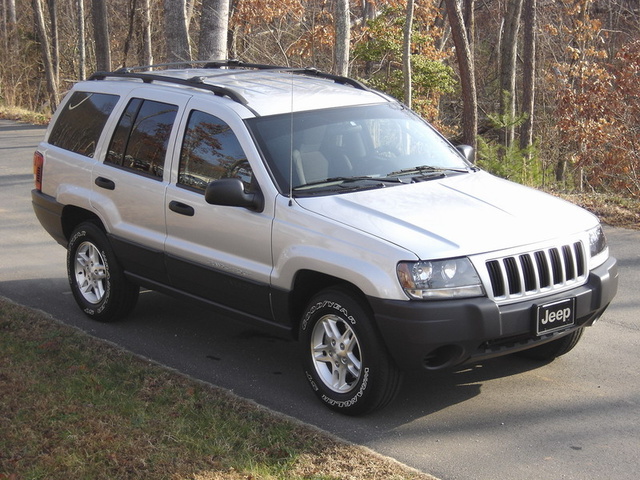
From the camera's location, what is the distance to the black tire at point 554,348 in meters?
6.09

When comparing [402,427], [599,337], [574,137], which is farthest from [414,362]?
[574,137]

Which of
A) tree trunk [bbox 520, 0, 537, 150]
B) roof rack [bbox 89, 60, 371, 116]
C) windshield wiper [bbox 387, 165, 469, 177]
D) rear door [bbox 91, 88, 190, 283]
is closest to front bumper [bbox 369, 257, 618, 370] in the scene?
windshield wiper [bbox 387, 165, 469, 177]

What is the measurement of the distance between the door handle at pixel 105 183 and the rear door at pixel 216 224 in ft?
2.50

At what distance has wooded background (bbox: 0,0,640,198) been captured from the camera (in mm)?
15609

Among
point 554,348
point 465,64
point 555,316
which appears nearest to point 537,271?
point 555,316

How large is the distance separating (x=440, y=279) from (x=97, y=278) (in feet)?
11.5

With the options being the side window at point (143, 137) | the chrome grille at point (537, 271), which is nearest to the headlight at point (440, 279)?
the chrome grille at point (537, 271)

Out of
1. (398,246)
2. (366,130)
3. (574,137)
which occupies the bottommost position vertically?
(574,137)

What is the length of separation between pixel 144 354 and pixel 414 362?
8.10 ft

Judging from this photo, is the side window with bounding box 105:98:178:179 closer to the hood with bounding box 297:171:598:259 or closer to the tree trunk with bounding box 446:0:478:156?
the hood with bounding box 297:171:598:259

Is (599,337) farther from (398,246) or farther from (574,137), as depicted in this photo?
(574,137)

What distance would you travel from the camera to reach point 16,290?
8312mm

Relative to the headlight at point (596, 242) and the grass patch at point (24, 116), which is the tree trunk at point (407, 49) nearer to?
the grass patch at point (24, 116)

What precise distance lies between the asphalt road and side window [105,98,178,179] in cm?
138
